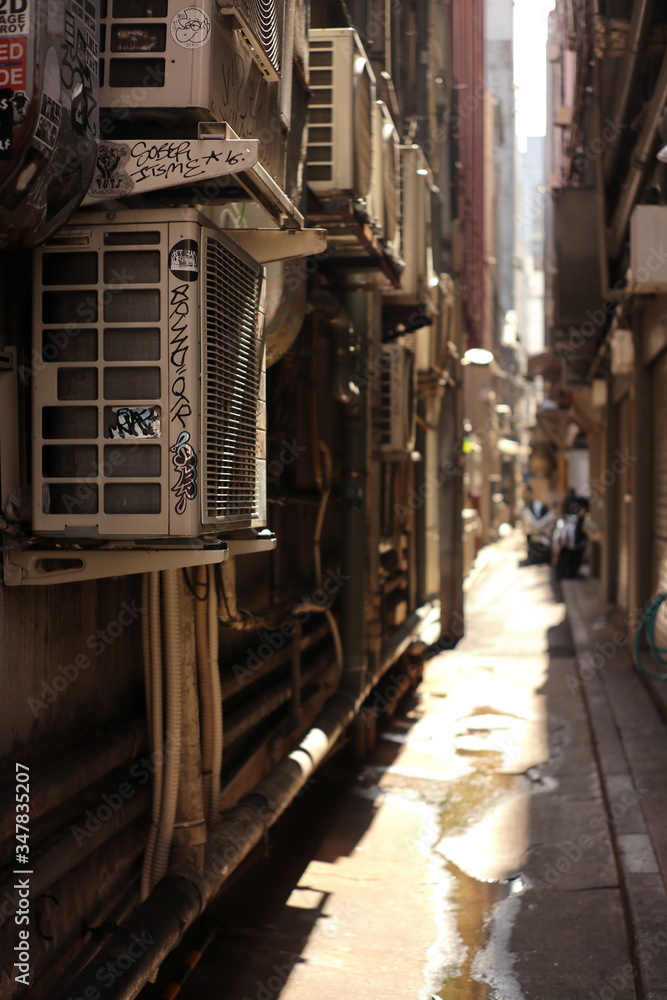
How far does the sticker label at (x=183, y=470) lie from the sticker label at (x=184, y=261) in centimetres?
50

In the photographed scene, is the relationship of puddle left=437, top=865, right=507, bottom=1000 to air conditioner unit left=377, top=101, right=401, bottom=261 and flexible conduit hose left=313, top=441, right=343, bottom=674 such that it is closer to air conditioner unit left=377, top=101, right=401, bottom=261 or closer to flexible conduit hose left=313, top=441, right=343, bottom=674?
flexible conduit hose left=313, top=441, right=343, bottom=674

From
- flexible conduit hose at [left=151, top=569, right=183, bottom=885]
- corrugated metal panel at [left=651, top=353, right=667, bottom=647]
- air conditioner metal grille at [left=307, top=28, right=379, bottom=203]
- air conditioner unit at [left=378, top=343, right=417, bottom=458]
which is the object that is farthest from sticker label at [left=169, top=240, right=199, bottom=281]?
corrugated metal panel at [left=651, top=353, right=667, bottom=647]

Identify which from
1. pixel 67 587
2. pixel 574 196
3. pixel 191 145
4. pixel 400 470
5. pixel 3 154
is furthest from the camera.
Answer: pixel 574 196

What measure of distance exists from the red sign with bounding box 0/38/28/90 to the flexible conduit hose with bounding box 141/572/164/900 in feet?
6.78

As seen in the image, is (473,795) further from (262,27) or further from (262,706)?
(262,27)

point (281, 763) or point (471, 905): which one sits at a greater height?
point (281, 763)

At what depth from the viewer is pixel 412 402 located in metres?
10.6

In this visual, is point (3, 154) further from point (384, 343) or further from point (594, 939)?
point (384, 343)

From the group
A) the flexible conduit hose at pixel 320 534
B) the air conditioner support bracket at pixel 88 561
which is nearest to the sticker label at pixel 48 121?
the air conditioner support bracket at pixel 88 561

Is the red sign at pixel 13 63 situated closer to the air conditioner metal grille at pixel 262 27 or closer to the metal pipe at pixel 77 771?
the air conditioner metal grille at pixel 262 27

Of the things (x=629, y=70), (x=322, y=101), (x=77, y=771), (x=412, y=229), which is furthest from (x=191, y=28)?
(x=629, y=70)

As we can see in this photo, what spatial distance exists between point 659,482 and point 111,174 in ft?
28.6

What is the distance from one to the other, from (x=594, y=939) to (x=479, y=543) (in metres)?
27.7

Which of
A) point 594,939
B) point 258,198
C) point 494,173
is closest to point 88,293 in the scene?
point 258,198
